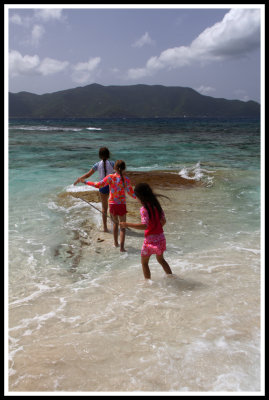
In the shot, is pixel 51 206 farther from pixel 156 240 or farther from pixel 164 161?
pixel 164 161

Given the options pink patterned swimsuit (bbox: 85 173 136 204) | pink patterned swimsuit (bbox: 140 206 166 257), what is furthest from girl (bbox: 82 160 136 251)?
pink patterned swimsuit (bbox: 140 206 166 257)

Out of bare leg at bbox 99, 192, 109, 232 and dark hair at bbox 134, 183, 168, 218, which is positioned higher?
dark hair at bbox 134, 183, 168, 218

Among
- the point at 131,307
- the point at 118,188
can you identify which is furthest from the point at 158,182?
the point at 131,307

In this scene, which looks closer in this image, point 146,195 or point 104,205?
point 146,195

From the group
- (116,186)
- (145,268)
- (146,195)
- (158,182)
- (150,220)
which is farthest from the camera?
(158,182)

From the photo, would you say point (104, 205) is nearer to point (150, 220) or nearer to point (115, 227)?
point (115, 227)

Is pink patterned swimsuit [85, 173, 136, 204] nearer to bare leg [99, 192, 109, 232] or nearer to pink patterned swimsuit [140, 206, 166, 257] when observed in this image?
bare leg [99, 192, 109, 232]

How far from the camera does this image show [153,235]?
505cm

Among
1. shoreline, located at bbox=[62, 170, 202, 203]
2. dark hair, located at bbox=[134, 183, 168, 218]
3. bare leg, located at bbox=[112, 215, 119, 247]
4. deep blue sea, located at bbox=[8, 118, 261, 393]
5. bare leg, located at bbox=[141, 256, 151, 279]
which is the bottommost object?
deep blue sea, located at bbox=[8, 118, 261, 393]

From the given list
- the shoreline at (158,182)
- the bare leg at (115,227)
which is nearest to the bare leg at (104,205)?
the bare leg at (115,227)

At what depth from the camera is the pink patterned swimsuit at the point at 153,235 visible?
494cm

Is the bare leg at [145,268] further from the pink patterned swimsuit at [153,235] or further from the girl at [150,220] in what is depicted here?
the pink patterned swimsuit at [153,235]

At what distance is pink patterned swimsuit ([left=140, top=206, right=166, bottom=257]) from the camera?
16.2 ft

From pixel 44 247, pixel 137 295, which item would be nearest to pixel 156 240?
pixel 137 295
